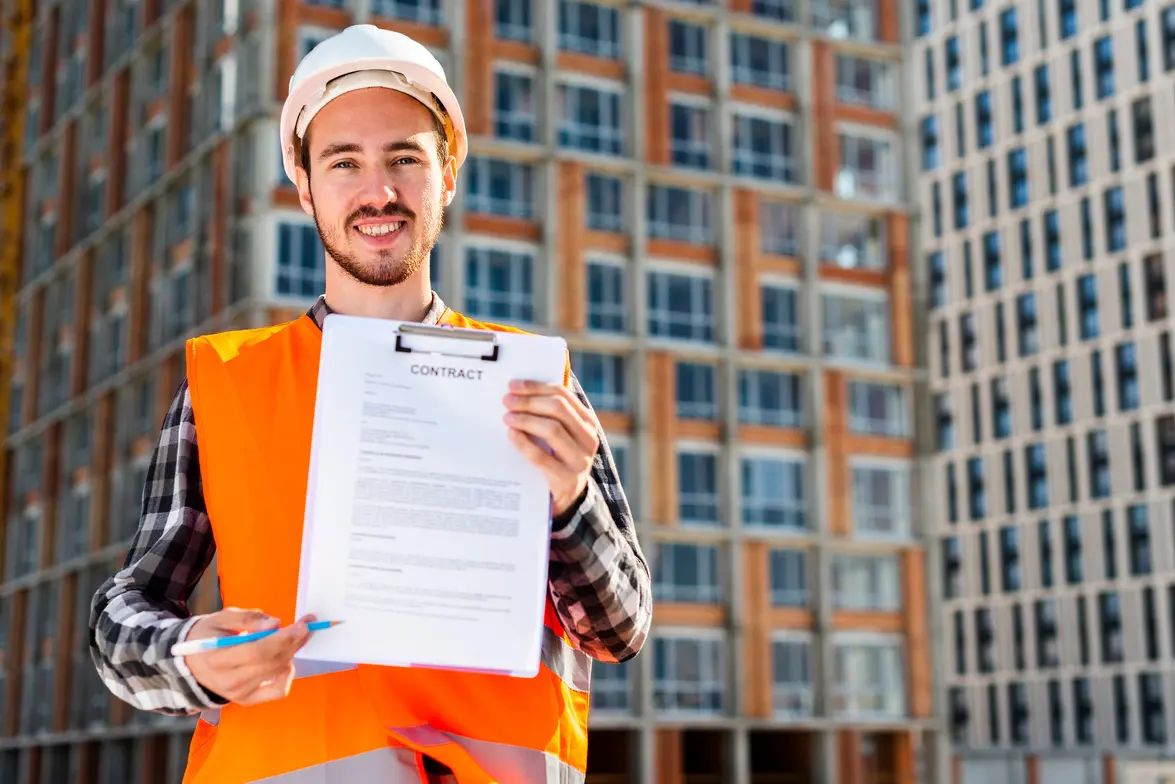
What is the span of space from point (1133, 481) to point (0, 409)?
172 feet

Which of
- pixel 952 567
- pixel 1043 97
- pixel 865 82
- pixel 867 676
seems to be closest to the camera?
pixel 867 676

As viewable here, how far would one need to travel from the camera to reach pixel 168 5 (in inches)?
1842

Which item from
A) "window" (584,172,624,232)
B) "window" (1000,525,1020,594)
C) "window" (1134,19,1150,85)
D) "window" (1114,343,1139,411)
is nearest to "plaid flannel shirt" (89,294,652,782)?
"window" (584,172,624,232)

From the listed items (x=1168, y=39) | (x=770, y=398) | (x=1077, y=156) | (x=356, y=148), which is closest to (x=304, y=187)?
(x=356, y=148)

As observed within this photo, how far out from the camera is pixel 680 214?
4494cm

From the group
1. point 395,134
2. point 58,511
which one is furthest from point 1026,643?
point 395,134

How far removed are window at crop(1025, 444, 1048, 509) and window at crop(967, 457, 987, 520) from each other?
2.91 meters

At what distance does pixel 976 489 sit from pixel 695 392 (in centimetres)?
4130

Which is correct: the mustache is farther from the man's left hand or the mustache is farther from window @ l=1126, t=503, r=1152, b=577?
window @ l=1126, t=503, r=1152, b=577

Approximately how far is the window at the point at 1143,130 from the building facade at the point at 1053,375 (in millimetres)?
88

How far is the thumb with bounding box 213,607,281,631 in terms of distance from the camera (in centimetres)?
222

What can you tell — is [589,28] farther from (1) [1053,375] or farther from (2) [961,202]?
(2) [961,202]

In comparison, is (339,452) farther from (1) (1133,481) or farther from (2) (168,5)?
(1) (1133,481)

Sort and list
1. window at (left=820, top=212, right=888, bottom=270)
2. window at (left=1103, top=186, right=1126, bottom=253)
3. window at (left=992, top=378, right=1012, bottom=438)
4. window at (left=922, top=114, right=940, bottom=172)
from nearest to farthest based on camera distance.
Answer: window at (left=820, top=212, right=888, bottom=270) → window at (left=1103, top=186, right=1126, bottom=253) → window at (left=992, top=378, right=1012, bottom=438) → window at (left=922, top=114, right=940, bottom=172)
